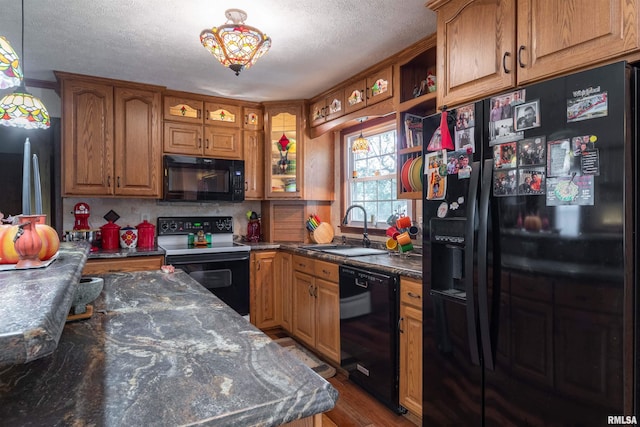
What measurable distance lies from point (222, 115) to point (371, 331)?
2.61 meters

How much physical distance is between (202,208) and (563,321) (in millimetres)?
3438

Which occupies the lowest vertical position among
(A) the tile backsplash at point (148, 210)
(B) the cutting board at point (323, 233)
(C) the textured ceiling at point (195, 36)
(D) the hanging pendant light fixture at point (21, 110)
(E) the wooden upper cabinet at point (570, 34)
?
(B) the cutting board at point (323, 233)

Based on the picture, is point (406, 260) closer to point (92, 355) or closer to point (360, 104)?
point (360, 104)

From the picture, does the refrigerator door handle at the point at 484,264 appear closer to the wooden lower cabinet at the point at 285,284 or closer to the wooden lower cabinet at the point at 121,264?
the wooden lower cabinet at the point at 285,284

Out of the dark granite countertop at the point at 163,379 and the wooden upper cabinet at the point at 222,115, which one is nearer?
the dark granite countertop at the point at 163,379

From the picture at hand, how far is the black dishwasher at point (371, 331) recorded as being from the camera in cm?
223

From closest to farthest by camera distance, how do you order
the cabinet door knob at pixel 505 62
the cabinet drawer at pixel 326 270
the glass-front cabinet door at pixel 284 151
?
1. the cabinet door knob at pixel 505 62
2. the cabinet drawer at pixel 326 270
3. the glass-front cabinet door at pixel 284 151

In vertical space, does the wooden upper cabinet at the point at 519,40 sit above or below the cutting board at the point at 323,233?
above

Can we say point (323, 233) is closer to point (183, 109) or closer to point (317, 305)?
point (317, 305)

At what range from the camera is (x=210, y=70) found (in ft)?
10.0

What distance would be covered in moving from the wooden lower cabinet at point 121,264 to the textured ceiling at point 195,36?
60.2 inches

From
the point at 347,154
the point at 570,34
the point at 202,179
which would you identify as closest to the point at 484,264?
the point at 570,34

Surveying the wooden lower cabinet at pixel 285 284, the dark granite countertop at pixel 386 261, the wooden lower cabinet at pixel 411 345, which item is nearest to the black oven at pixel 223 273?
the wooden lower cabinet at pixel 285 284

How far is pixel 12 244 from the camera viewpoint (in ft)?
3.27
